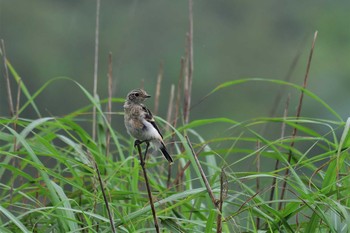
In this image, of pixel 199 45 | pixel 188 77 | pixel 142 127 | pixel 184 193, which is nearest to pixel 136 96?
pixel 142 127

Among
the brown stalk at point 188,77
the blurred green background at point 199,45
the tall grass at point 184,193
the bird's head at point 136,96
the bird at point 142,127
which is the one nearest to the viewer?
the tall grass at point 184,193

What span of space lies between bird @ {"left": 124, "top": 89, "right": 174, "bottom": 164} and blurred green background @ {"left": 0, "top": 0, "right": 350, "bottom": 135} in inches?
726

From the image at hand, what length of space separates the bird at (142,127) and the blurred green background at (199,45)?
18.4 m

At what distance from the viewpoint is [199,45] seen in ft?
94.8

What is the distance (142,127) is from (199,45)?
2518 centimetres

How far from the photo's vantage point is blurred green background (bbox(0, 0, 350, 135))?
2448 cm

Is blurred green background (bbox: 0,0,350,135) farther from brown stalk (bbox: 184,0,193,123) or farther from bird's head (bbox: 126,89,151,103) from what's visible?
bird's head (bbox: 126,89,151,103)

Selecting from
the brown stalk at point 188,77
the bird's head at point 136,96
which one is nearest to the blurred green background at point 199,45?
the brown stalk at point 188,77

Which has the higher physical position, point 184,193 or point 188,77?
point 188,77

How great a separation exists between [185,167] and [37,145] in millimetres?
686

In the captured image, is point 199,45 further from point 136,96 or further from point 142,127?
point 142,127

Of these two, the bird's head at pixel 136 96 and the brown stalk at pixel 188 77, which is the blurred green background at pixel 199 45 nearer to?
the brown stalk at pixel 188 77

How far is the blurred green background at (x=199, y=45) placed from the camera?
24484mm

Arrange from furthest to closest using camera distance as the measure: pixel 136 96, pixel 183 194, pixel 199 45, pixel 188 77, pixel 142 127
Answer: pixel 199 45 < pixel 188 77 < pixel 136 96 < pixel 142 127 < pixel 183 194
